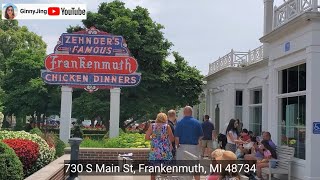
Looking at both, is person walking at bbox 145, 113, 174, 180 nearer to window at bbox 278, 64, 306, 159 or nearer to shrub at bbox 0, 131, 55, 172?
shrub at bbox 0, 131, 55, 172

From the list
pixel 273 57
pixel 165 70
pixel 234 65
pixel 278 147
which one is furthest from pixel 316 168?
pixel 165 70

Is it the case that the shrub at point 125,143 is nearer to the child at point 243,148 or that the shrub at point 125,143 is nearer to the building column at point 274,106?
the child at point 243,148

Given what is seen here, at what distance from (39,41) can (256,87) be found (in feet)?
107

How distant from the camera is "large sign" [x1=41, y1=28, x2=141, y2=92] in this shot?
17.5 metres

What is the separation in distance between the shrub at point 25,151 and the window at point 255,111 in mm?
12864

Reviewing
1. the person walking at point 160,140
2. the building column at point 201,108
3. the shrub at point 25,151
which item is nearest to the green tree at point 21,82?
the building column at point 201,108

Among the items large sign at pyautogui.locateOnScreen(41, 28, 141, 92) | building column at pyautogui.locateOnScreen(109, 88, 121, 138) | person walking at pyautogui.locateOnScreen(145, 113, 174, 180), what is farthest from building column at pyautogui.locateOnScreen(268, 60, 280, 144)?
building column at pyautogui.locateOnScreen(109, 88, 121, 138)

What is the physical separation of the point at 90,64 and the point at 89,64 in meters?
0.04

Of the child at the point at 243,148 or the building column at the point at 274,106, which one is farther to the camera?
the child at the point at 243,148

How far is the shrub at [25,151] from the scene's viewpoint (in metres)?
9.92

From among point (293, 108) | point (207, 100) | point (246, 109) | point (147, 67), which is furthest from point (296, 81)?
point (207, 100)

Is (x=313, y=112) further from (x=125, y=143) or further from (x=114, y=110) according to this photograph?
(x=114, y=110)

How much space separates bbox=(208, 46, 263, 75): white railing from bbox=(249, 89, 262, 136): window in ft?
4.97

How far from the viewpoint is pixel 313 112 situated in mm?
10797
